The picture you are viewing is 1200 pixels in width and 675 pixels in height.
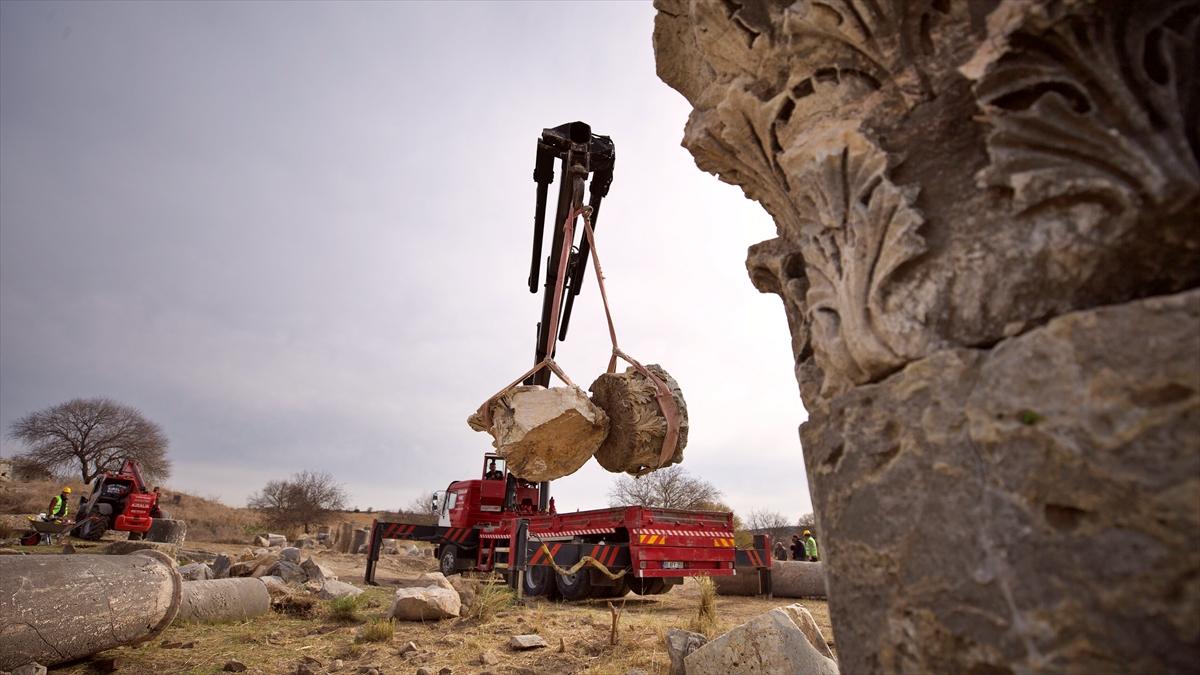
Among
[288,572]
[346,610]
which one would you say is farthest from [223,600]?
[288,572]

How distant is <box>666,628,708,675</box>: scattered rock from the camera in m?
3.71

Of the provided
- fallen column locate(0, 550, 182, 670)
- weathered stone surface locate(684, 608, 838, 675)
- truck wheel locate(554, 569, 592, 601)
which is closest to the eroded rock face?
weathered stone surface locate(684, 608, 838, 675)

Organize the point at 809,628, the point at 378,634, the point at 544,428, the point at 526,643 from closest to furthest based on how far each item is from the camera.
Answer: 1. the point at 544,428
2. the point at 809,628
3. the point at 526,643
4. the point at 378,634

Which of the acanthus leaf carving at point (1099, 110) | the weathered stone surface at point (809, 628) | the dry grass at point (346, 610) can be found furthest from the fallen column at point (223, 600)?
the acanthus leaf carving at point (1099, 110)

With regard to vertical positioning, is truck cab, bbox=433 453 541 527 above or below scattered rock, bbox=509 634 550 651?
above

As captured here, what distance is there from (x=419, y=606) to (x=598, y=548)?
2.33m

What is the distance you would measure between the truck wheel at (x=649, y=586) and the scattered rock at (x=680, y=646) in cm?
528

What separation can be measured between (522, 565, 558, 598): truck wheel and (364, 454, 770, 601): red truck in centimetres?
1

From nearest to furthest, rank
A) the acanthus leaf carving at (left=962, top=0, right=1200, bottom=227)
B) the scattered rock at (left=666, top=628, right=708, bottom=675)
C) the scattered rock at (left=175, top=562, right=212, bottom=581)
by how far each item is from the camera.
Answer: the acanthus leaf carving at (left=962, top=0, right=1200, bottom=227) < the scattered rock at (left=666, top=628, right=708, bottom=675) < the scattered rock at (left=175, top=562, right=212, bottom=581)

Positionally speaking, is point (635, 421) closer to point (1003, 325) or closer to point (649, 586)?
point (1003, 325)

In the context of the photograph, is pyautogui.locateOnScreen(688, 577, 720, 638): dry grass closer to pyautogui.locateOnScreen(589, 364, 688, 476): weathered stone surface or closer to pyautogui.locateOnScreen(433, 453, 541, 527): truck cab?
pyautogui.locateOnScreen(589, 364, 688, 476): weathered stone surface

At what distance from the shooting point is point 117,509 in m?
17.5

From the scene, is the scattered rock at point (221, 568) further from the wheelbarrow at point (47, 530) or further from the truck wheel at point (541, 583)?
the wheelbarrow at point (47, 530)

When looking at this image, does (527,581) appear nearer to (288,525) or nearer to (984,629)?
(984,629)
